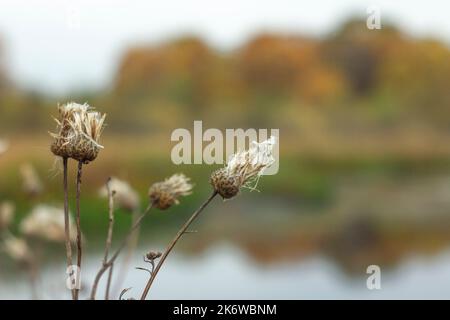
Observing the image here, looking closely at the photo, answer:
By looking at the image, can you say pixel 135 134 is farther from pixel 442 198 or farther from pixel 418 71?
pixel 418 71

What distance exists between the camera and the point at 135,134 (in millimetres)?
37656

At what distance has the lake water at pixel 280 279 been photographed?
842 inches

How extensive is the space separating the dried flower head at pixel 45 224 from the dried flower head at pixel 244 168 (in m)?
2.03

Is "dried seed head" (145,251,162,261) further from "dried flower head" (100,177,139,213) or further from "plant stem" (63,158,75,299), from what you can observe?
"dried flower head" (100,177,139,213)

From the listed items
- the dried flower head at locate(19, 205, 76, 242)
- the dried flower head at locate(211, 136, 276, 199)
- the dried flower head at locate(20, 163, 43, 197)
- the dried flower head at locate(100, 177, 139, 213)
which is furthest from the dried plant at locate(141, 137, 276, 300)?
the dried flower head at locate(19, 205, 76, 242)

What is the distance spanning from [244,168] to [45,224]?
2.21 m

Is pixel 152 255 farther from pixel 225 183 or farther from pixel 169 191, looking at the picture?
pixel 169 191

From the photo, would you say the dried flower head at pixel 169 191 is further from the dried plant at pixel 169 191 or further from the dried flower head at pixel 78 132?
the dried flower head at pixel 78 132

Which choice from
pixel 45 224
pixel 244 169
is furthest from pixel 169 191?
pixel 45 224

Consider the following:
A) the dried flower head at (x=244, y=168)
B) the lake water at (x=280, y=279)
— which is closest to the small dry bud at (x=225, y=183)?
the dried flower head at (x=244, y=168)
